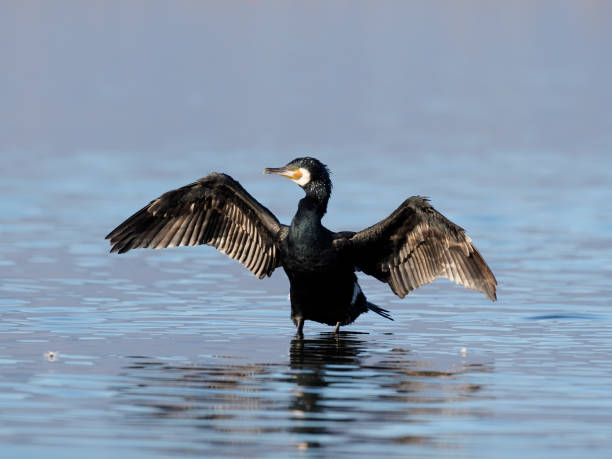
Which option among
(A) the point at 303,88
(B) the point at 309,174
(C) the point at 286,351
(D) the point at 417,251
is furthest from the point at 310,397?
(A) the point at 303,88

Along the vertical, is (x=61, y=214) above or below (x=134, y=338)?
above

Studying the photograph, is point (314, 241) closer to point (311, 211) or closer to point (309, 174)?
point (311, 211)

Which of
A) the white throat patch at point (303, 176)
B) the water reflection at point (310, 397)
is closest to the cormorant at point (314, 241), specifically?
the white throat patch at point (303, 176)

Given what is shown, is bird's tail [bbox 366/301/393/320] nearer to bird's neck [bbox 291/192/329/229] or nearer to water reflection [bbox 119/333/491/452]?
bird's neck [bbox 291/192/329/229]

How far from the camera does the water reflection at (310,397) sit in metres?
9.96

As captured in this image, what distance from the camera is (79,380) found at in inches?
452

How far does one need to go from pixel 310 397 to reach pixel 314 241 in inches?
115

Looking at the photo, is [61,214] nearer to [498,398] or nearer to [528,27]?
[498,398]

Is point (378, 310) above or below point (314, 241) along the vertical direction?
below

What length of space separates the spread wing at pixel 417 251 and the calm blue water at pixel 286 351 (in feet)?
1.60

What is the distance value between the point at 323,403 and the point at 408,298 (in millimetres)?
5799

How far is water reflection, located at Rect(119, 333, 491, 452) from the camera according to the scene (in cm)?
996

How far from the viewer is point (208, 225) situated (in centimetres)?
1495

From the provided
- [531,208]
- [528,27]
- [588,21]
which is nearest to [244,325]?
[531,208]
